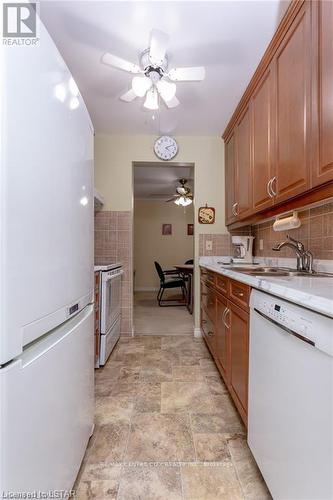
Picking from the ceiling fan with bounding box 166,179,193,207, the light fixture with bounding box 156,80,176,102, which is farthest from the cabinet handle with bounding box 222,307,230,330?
the ceiling fan with bounding box 166,179,193,207

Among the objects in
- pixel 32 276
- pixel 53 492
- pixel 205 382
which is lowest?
pixel 205 382

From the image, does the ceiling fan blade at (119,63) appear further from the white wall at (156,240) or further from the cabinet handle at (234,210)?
the white wall at (156,240)

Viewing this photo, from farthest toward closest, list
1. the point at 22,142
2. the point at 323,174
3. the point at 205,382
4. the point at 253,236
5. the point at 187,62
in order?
the point at 253,236
the point at 205,382
the point at 187,62
the point at 323,174
the point at 22,142

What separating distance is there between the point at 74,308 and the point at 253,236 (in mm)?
2271

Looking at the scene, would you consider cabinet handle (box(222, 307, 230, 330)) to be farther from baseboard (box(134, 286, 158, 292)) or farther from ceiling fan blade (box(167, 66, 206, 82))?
baseboard (box(134, 286, 158, 292))

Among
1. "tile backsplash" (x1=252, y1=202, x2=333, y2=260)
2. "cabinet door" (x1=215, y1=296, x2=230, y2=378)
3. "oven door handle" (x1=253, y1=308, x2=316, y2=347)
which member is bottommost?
"cabinet door" (x1=215, y1=296, x2=230, y2=378)

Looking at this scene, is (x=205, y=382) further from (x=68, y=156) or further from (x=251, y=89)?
(x=251, y=89)

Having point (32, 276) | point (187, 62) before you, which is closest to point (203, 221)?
point (187, 62)

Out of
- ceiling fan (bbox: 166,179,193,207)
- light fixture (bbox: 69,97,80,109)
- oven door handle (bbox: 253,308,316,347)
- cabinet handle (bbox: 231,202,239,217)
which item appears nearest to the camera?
oven door handle (bbox: 253,308,316,347)

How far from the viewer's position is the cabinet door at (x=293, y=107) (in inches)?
49.1

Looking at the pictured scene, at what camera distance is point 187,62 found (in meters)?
1.79

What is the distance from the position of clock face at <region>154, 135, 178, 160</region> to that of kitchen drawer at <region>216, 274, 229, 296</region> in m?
1.69

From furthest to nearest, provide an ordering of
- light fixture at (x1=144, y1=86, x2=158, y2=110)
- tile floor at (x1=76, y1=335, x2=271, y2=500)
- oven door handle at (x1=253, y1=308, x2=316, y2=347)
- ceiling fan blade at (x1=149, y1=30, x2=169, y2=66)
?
light fixture at (x1=144, y1=86, x2=158, y2=110) < ceiling fan blade at (x1=149, y1=30, x2=169, y2=66) < tile floor at (x1=76, y1=335, x2=271, y2=500) < oven door handle at (x1=253, y1=308, x2=316, y2=347)

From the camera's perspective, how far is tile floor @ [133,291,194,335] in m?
3.21
